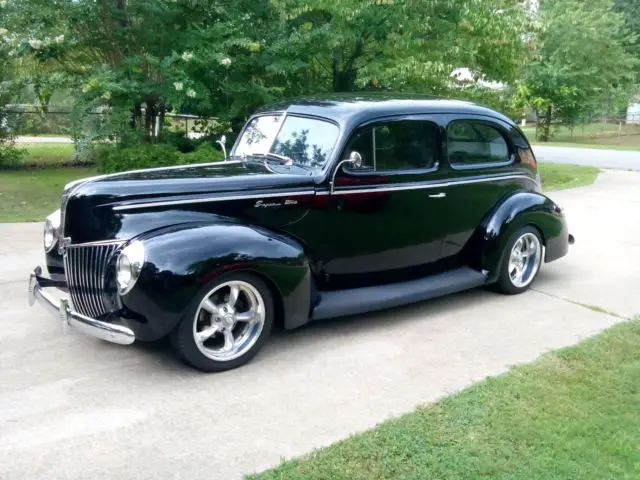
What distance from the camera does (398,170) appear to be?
204 inches

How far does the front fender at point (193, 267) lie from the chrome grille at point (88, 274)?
0.28 meters

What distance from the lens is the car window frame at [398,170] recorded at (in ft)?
16.0

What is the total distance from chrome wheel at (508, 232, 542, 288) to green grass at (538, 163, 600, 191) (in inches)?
289

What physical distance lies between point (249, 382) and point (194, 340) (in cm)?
44

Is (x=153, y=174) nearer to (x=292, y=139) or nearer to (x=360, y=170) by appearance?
(x=292, y=139)

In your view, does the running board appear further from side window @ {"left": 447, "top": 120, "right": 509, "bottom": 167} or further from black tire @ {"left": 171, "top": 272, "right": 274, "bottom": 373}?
A: side window @ {"left": 447, "top": 120, "right": 509, "bottom": 167}

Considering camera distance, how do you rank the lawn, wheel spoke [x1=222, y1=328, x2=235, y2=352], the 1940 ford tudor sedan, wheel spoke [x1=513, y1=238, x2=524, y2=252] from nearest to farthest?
1. the 1940 ford tudor sedan
2. wheel spoke [x1=222, y1=328, x2=235, y2=352]
3. wheel spoke [x1=513, y1=238, x2=524, y2=252]
4. the lawn

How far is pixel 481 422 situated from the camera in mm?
3570

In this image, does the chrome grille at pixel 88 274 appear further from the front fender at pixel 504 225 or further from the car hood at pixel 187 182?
the front fender at pixel 504 225

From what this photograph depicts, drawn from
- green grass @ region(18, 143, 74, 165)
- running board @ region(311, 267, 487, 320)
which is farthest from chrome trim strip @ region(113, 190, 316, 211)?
green grass @ region(18, 143, 74, 165)

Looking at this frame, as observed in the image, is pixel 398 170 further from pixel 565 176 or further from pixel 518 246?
pixel 565 176

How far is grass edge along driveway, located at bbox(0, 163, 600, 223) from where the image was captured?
388 inches

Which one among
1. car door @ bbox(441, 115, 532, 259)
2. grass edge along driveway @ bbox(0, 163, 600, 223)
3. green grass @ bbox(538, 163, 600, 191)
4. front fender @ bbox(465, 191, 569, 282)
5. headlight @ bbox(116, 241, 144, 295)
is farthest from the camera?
green grass @ bbox(538, 163, 600, 191)

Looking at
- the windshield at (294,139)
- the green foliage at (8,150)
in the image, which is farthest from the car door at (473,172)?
the green foliage at (8,150)
